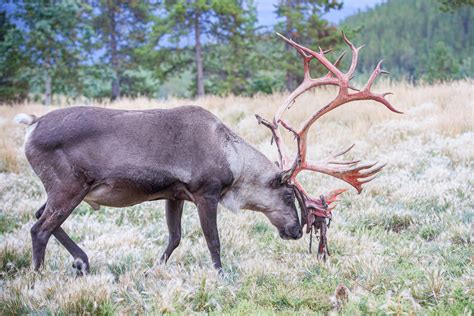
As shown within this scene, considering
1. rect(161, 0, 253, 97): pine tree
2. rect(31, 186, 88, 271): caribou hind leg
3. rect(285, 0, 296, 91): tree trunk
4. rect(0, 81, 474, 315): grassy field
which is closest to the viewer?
rect(0, 81, 474, 315): grassy field

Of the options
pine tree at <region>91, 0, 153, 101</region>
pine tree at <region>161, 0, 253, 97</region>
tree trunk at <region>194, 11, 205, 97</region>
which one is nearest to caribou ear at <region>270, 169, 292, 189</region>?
pine tree at <region>161, 0, 253, 97</region>

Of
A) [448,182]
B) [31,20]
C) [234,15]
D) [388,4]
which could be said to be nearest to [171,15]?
[234,15]

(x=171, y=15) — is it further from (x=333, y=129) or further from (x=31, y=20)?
(x=333, y=129)

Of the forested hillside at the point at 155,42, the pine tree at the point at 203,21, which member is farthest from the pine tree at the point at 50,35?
the pine tree at the point at 203,21

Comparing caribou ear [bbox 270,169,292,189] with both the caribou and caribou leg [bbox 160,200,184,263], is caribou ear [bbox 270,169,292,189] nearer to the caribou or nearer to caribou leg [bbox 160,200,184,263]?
the caribou

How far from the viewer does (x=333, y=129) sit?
12.2 m

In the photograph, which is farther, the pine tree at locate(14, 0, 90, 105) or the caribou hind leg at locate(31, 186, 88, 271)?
the pine tree at locate(14, 0, 90, 105)

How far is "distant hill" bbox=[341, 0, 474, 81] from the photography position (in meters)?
75.2

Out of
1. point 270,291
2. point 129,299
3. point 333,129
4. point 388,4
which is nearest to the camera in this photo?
point 129,299

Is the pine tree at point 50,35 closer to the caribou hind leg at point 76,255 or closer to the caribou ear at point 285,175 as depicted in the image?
the caribou hind leg at point 76,255

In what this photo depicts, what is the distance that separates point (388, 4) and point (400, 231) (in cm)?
9653

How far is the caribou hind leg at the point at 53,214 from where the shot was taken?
478 cm

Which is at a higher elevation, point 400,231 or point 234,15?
point 234,15

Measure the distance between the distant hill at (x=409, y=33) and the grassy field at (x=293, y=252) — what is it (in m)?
60.0
